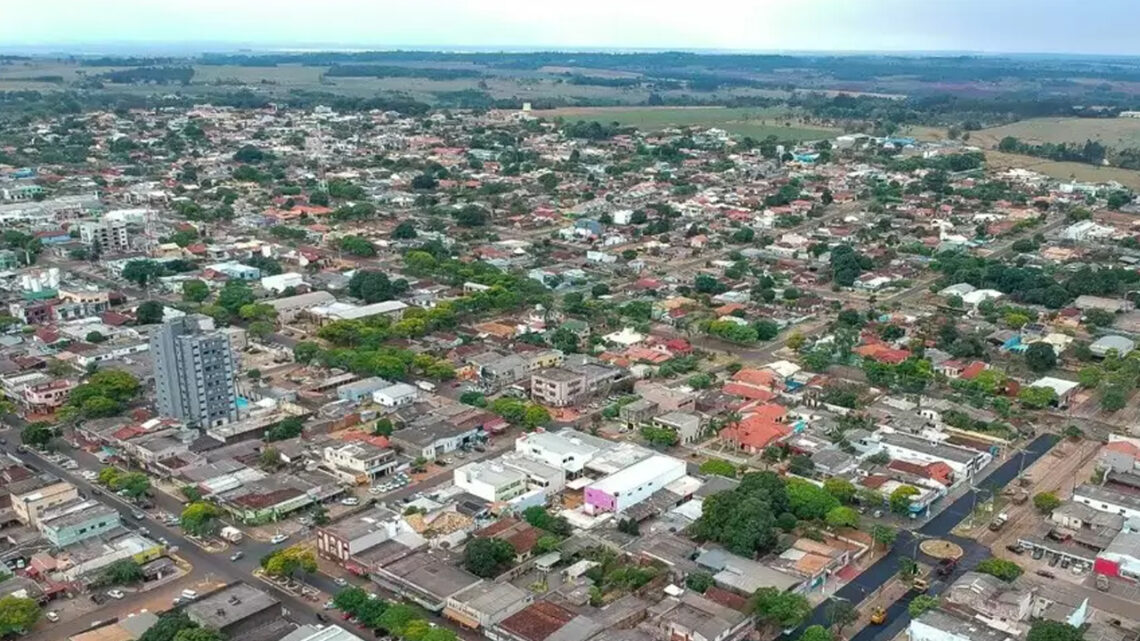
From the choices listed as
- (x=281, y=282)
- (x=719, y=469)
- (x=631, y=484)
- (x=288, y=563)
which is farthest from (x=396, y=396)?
(x=281, y=282)

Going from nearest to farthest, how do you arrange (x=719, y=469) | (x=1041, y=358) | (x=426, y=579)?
(x=426, y=579) < (x=719, y=469) < (x=1041, y=358)

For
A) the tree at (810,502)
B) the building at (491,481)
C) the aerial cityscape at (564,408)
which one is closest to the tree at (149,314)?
the aerial cityscape at (564,408)

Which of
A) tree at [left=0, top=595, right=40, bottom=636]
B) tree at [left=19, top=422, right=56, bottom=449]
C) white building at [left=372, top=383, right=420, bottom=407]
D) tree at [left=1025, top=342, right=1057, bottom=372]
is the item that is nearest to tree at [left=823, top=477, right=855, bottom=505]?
white building at [left=372, top=383, right=420, bottom=407]

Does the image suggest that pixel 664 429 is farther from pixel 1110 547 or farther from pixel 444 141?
pixel 444 141

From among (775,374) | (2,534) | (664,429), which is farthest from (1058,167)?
(2,534)

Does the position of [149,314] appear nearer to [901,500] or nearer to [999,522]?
[901,500]

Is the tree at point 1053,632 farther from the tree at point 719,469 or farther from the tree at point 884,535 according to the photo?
the tree at point 719,469

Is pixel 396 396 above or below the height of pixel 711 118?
below
